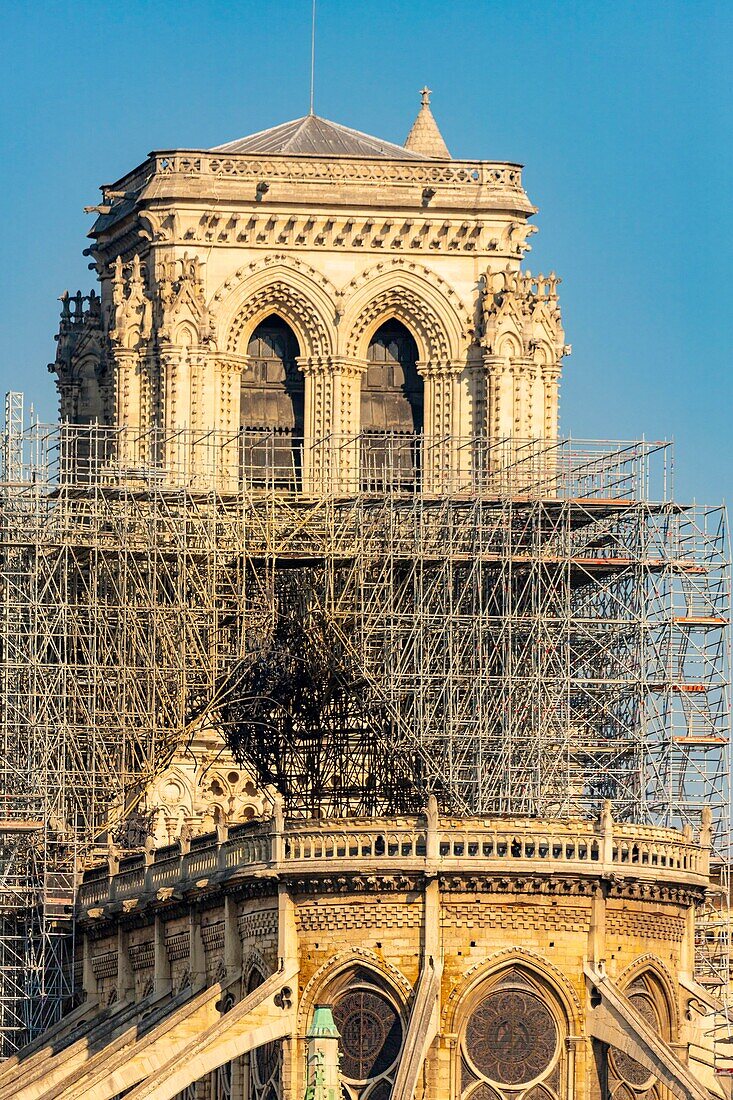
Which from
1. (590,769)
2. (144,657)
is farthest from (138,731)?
(590,769)

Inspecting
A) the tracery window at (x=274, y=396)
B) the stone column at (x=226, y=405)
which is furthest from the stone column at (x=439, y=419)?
the stone column at (x=226, y=405)

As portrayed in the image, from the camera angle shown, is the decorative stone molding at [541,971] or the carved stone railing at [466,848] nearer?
the decorative stone molding at [541,971]

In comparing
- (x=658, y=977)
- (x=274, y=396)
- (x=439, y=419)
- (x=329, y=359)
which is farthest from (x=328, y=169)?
(x=658, y=977)

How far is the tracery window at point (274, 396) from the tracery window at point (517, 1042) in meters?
23.2

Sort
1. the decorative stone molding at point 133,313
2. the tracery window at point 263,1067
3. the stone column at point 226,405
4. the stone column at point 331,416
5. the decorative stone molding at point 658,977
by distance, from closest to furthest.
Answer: the tracery window at point 263,1067 < the decorative stone molding at point 658,977 < the stone column at point 226,405 < the stone column at point 331,416 < the decorative stone molding at point 133,313

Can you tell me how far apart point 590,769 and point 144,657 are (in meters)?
10.6

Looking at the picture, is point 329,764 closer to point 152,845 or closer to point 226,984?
point 152,845

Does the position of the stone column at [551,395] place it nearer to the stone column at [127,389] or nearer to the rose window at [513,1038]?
the stone column at [127,389]

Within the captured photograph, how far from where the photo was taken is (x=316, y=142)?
103562 millimetres

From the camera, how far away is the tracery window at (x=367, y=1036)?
7906 cm

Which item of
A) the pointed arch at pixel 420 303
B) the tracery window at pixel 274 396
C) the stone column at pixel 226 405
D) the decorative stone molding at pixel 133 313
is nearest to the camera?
the stone column at pixel 226 405

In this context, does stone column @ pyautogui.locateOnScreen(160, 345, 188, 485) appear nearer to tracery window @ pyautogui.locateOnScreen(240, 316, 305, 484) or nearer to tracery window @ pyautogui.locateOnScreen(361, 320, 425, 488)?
tracery window @ pyautogui.locateOnScreen(240, 316, 305, 484)

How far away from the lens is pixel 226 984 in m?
82.7

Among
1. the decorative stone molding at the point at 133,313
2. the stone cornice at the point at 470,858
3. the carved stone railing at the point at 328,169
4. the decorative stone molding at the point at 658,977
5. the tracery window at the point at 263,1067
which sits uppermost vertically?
the carved stone railing at the point at 328,169
